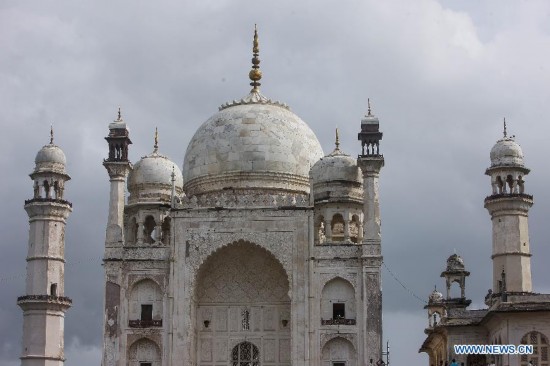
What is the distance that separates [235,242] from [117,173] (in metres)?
4.16

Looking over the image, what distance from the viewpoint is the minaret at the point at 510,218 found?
33375 millimetres

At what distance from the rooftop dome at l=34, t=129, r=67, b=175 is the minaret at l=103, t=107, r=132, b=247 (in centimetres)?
440

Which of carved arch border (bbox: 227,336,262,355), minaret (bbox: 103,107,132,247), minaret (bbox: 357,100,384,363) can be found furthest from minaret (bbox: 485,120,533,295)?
minaret (bbox: 103,107,132,247)

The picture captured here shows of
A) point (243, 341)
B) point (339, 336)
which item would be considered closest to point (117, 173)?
point (243, 341)

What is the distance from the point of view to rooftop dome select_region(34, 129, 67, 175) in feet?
Result: 123

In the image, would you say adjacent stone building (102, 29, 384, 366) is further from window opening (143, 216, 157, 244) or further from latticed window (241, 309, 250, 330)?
window opening (143, 216, 157, 244)

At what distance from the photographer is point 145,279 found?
106 ft

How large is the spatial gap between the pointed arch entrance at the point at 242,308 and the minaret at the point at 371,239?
249cm

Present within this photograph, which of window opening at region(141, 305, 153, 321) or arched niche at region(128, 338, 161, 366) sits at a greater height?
window opening at region(141, 305, 153, 321)

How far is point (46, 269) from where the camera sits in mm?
36188

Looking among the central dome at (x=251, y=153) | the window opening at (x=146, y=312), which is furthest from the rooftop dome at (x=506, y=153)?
the window opening at (x=146, y=312)

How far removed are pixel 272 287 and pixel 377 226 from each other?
142 inches

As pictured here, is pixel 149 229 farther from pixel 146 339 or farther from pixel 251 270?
pixel 146 339

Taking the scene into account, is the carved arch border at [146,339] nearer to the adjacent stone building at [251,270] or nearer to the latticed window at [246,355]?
the adjacent stone building at [251,270]
